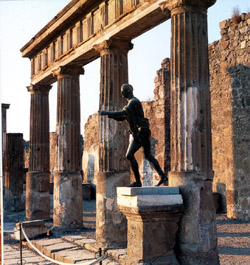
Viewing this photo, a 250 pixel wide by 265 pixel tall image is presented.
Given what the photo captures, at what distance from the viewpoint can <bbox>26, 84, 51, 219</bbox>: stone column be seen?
12.0 metres

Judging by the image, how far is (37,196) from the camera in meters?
12.0

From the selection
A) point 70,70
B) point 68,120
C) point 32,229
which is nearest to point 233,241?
point 32,229

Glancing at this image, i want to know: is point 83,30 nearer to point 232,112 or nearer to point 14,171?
point 232,112

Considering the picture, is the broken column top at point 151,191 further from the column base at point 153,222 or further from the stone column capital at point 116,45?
the stone column capital at point 116,45

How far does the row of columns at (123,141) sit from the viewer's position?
226 inches

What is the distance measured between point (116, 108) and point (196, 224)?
324 centimetres

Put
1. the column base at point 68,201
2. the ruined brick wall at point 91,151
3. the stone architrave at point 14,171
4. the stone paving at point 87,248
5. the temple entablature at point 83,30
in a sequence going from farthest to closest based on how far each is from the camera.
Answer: the ruined brick wall at point 91,151
the stone architrave at point 14,171
the column base at point 68,201
the temple entablature at point 83,30
the stone paving at point 87,248

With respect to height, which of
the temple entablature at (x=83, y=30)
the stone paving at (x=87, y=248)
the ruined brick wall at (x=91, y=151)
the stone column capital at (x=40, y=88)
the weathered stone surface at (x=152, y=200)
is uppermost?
the temple entablature at (x=83, y=30)

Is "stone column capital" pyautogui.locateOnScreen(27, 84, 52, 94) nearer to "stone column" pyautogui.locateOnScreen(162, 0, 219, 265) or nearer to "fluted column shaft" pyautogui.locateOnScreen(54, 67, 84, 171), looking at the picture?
"fluted column shaft" pyautogui.locateOnScreen(54, 67, 84, 171)

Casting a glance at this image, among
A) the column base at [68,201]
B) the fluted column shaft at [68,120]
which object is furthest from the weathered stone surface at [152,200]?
the fluted column shaft at [68,120]

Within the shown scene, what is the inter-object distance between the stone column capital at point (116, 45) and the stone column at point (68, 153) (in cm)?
209

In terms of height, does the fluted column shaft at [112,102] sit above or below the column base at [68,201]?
above

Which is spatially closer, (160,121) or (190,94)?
(190,94)

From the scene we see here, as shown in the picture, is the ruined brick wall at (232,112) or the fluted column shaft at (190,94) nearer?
the fluted column shaft at (190,94)
